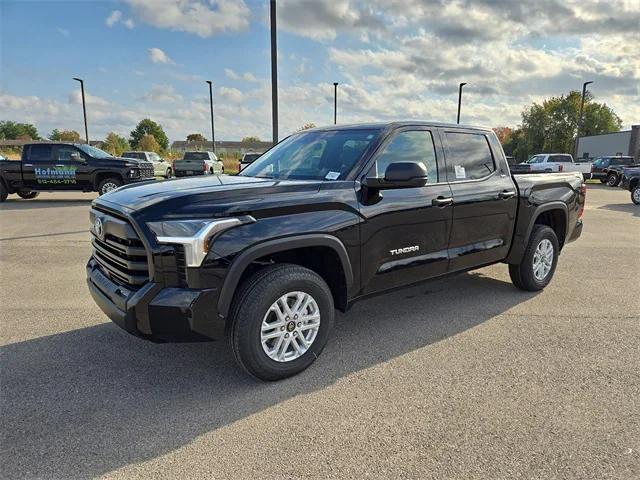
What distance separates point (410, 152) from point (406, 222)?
0.66 meters

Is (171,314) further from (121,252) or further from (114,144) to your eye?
(114,144)

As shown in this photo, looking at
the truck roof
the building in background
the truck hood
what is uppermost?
the building in background

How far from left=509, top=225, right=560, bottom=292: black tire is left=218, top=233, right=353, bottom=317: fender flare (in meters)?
2.74

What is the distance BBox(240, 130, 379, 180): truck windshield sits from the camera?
11.9 feet

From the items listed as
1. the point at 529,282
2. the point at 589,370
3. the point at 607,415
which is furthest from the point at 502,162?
the point at 607,415

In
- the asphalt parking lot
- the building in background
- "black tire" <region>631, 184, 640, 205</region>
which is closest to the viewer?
the asphalt parking lot

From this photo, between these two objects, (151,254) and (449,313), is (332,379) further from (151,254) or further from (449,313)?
(449,313)

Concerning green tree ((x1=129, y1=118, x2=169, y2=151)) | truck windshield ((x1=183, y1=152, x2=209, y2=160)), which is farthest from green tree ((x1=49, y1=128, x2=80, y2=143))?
truck windshield ((x1=183, y1=152, x2=209, y2=160))

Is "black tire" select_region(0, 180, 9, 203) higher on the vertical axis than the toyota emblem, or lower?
lower

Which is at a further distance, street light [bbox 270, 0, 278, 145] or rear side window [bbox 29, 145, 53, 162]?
rear side window [bbox 29, 145, 53, 162]

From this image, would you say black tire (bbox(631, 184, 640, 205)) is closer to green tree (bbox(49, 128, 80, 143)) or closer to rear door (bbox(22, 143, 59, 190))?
rear door (bbox(22, 143, 59, 190))

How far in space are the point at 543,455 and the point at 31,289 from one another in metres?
5.39

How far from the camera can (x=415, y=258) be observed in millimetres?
3867

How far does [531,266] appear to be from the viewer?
5.06 metres
